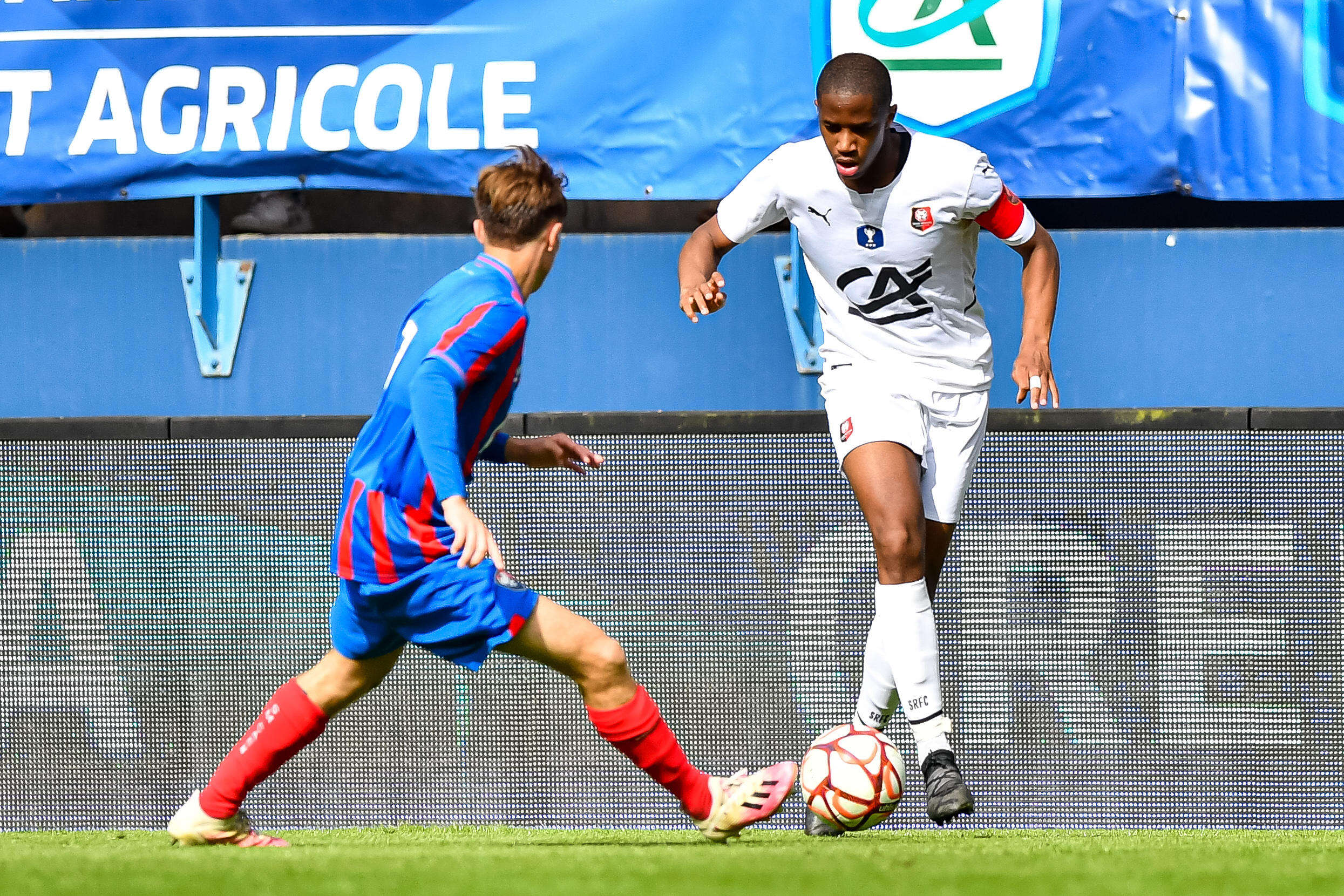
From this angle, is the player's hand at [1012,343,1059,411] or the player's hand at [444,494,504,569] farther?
the player's hand at [1012,343,1059,411]

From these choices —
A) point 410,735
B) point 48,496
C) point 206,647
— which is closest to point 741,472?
point 410,735

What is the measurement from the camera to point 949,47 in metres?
5.77

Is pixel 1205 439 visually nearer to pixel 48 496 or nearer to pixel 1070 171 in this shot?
pixel 1070 171

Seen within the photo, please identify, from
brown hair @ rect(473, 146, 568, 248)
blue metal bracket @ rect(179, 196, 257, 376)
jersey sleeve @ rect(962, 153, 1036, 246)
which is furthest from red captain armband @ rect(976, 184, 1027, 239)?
blue metal bracket @ rect(179, 196, 257, 376)

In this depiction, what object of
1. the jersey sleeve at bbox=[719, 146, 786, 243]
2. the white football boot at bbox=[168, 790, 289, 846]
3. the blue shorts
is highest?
the jersey sleeve at bbox=[719, 146, 786, 243]

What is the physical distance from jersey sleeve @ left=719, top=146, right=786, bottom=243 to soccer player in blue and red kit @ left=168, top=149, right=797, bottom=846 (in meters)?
0.81

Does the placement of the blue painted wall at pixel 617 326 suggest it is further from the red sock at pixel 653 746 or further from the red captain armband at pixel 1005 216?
the red sock at pixel 653 746

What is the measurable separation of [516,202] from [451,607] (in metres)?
0.97

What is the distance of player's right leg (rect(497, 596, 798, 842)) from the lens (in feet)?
11.4

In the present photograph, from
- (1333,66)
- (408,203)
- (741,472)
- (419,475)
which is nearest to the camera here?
(419,475)

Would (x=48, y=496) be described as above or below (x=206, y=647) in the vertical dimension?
above

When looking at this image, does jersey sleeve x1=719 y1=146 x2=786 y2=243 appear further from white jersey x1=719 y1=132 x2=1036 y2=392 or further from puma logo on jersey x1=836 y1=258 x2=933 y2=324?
puma logo on jersey x1=836 y1=258 x2=933 y2=324

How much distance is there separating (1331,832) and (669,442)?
2.15m

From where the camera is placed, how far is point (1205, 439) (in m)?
4.31
